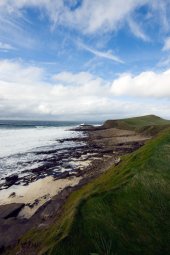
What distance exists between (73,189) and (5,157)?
2314 cm

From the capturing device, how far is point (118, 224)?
7.94 metres

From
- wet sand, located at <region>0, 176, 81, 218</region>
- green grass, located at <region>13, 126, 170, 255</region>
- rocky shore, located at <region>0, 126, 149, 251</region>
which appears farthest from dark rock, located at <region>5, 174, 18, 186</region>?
green grass, located at <region>13, 126, 170, 255</region>

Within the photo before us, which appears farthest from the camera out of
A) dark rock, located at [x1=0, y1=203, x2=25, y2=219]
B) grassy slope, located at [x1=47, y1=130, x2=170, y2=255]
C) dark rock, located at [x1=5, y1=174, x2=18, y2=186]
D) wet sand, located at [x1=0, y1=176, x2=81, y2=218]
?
dark rock, located at [x1=5, y1=174, x2=18, y2=186]

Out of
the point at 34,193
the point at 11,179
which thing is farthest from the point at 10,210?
the point at 11,179

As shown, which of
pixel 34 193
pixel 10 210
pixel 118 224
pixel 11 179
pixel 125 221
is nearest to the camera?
pixel 118 224

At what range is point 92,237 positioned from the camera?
711 cm

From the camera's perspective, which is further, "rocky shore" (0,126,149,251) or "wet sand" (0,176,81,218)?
"wet sand" (0,176,81,218)

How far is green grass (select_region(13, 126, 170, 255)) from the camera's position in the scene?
22.6 ft

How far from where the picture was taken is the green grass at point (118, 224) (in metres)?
6.90

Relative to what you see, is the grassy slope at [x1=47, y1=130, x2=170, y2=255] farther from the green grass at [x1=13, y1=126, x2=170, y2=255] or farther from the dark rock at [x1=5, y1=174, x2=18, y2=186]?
the dark rock at [x1=5, y1=174, x2=18, y2=186]

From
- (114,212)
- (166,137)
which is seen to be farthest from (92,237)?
(166,137)

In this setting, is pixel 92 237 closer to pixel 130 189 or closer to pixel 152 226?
pixel 152 226

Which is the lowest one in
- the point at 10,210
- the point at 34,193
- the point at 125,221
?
the point at 34,193

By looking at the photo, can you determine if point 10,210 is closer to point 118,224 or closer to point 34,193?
point 34,193
